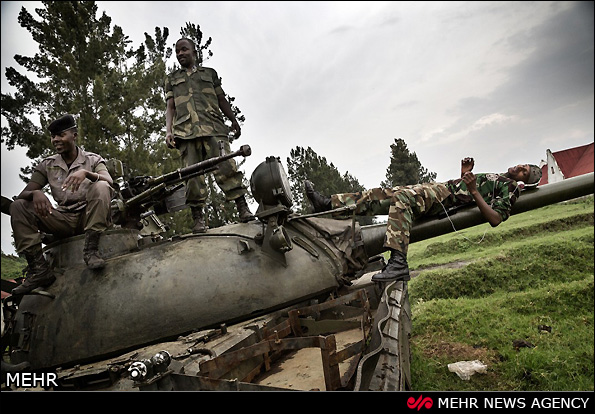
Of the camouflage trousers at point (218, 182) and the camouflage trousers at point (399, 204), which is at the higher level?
the camouflage trousers at point (218, 182)

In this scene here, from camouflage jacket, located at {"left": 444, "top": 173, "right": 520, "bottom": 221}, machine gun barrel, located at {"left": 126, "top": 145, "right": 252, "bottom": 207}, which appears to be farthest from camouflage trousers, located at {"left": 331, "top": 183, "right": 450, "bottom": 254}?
machine gun barrel, located at {"left": 126, "top": 145, "right": 252, "bottom": 207}

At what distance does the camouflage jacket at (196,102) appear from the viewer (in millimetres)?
4801

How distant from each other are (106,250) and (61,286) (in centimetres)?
44

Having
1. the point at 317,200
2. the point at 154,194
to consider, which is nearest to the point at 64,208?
the point at 154,194

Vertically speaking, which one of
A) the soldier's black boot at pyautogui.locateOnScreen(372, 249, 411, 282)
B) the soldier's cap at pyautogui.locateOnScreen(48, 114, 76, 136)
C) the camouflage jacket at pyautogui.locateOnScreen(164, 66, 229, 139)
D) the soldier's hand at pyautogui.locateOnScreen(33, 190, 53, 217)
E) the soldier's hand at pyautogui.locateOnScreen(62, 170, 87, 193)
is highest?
the camouflage jacket at pyautogui.locateOnScreen(164, 66, 229, 139)

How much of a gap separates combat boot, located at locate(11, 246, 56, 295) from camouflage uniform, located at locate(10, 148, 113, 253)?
0.29 ft

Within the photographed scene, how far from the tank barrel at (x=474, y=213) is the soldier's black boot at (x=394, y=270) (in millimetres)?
270

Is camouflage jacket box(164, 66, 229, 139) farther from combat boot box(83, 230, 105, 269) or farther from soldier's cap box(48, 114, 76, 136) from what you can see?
combat boot box(83, 230, 105, 269)

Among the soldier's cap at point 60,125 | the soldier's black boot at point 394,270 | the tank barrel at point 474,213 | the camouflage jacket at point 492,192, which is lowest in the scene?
the soldier's black boot at point 394,270

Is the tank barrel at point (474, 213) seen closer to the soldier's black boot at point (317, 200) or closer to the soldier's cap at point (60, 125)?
the soldier's black boot at point (317, 200)

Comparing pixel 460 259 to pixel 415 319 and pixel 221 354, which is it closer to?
pixel 415 319

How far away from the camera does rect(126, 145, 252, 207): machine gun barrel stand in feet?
12.8

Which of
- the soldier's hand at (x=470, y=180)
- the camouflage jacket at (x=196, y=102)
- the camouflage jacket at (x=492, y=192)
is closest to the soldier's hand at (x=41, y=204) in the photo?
the camouflage jacket at (x=196, y=102)

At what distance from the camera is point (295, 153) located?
5582 mm
